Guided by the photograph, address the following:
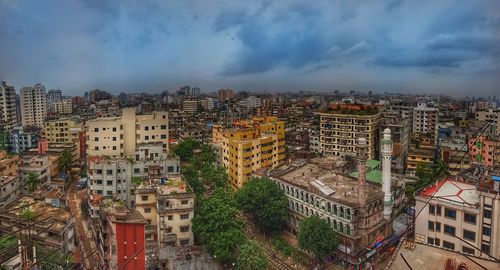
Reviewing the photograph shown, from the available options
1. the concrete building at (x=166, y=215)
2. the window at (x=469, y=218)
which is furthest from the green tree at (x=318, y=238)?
the window at (x=469, y=218)

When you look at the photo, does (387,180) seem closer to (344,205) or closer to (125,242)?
(344,205)

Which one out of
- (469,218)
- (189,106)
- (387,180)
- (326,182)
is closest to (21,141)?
(326,182)

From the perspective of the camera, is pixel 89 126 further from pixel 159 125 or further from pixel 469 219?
pixel 469 219

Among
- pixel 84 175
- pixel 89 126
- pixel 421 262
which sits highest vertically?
pixel 89 126

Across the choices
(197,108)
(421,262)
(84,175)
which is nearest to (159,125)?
(84,175)

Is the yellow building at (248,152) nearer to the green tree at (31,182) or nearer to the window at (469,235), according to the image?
the green tree at (31,182)

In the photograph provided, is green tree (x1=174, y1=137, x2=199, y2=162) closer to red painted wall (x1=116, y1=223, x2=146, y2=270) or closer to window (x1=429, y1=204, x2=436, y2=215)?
red painted wall (x1=116, y1=223, x2=146, y2=270)

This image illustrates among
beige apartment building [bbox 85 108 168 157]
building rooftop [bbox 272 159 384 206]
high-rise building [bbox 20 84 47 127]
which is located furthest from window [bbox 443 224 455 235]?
high-rise building [bbox 20 84 47 127]

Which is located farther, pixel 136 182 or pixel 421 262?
pixel 136 182
